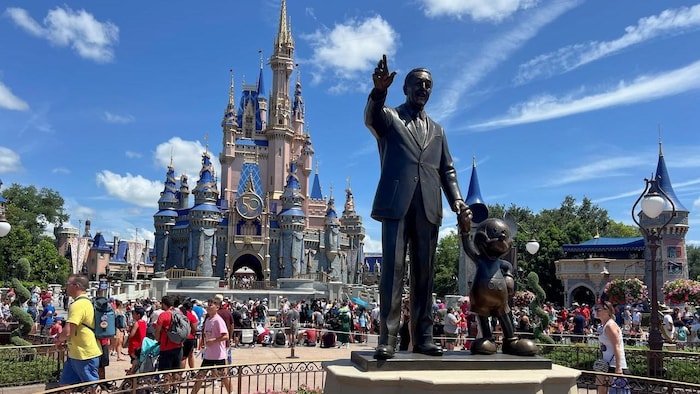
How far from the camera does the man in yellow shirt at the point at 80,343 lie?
626cm

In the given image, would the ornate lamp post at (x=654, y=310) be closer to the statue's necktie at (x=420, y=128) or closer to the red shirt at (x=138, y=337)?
the statue's necktie at (x=420, y=128)

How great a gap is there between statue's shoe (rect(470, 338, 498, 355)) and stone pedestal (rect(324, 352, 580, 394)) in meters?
0.12

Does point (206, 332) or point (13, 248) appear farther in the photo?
point (13, 248)

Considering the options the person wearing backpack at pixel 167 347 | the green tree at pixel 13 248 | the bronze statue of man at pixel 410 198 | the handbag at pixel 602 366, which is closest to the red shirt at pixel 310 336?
the person wearing backpack at pixel 167 347

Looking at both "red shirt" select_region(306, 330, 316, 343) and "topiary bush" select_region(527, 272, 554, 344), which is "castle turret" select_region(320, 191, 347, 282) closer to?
"red shirt" select_region(306, 330, 316, 343)

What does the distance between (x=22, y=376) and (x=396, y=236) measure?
737 centimetres

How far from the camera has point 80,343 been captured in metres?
6.29

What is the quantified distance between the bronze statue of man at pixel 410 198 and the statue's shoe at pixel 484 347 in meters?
0.32

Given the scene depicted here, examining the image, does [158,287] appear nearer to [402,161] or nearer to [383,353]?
[402,161]

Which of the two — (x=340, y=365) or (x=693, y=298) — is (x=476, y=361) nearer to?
(x=340, y=365)

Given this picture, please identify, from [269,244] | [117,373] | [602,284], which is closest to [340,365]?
[117,373]

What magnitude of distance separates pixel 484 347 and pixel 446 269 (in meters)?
52.9

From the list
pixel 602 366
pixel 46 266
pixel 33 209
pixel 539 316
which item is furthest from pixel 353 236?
pixel 602 366

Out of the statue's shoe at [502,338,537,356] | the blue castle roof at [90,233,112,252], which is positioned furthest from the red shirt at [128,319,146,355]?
the blue castle roof at [90,233,112,252]
